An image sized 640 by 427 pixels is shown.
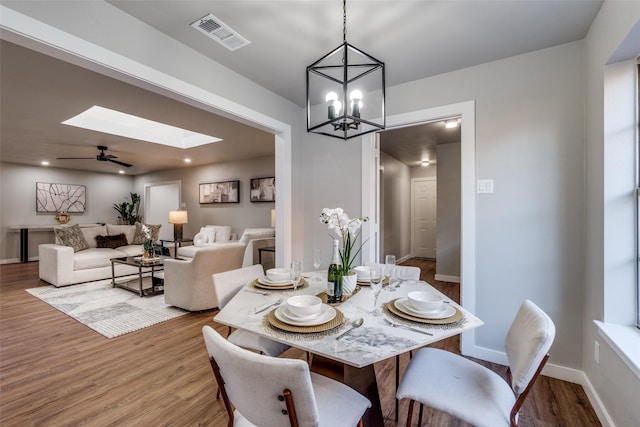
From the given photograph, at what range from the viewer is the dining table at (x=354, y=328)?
102 centimetres

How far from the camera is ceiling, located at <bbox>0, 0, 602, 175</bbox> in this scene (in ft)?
5.51

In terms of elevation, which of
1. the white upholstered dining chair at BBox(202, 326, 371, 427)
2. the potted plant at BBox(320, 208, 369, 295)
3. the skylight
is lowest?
the white upholstered dining chair at BBox(202, 326, 371, 427)

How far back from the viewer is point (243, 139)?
4809 mm

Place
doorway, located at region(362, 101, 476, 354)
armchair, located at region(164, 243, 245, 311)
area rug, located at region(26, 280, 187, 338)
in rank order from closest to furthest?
doorway, located at region(362, 101, 476, 354), area rug, located at region(26, 280, 187, 338), armchair, located at region(164, 243, 245, 311)

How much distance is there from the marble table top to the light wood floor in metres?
0.77

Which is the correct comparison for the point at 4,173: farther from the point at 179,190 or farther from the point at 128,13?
the point at 128,13

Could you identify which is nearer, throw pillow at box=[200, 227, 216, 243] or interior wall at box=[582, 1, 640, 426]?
interior wall at box=[582, 1, 640, 426]

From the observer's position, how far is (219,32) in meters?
1.92

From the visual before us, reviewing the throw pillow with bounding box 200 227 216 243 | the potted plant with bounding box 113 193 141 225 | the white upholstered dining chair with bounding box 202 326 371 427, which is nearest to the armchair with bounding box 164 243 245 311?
the white upholstered dining chair with bounding box 202 326 371 427

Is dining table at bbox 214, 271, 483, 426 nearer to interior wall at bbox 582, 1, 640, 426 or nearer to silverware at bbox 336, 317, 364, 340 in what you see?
silverware at bbox 336, 317, 364, 340

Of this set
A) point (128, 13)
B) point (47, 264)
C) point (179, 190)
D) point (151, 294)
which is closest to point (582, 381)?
point (128, 13)

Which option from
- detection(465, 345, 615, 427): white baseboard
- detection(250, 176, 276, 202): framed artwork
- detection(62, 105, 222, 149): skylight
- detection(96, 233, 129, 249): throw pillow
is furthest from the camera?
detection(250, 176, 276, 202): framed artwork

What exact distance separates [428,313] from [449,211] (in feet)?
13.9

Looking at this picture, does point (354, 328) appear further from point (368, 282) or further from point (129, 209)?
point (129, 209)
